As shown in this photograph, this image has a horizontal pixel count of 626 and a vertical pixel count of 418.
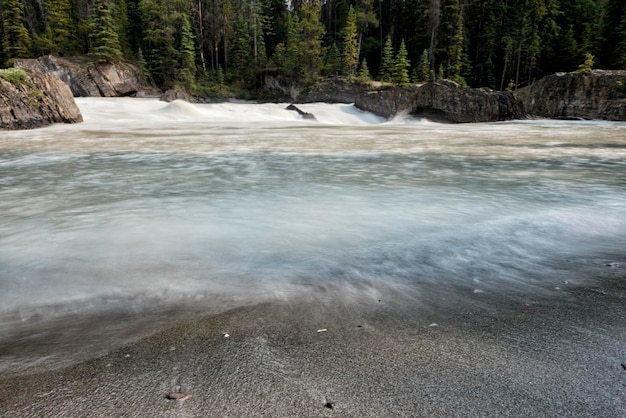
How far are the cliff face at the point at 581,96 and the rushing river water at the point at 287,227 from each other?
15.0m

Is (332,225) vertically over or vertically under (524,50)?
under

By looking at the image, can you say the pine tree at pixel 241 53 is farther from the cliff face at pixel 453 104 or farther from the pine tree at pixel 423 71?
the cliff face at pixel 453 104

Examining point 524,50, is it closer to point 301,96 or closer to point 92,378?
point 301,96

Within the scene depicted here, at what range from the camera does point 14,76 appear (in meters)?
11.6

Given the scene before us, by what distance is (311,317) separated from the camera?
1.69 metres

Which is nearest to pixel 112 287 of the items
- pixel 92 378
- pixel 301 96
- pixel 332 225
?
pixel 92 378

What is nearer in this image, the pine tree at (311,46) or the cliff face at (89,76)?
the cliff face at (89,76)

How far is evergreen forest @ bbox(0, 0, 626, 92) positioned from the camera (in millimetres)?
31359

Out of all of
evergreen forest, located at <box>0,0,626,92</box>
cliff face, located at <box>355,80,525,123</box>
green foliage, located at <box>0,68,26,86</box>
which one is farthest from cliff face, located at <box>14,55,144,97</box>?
cliff face, located at <box>355,80,525,123</box>

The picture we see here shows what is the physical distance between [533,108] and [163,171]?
69.0 ft

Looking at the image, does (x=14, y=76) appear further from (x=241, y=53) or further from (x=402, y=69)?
(x=241, y=53)

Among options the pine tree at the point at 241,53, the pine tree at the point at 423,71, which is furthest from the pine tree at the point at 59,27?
the pine tree at the point at 423,71

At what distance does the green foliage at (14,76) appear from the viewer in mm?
11430

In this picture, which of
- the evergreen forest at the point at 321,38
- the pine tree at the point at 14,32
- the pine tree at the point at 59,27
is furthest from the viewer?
the pine tree at the point at 59,27
